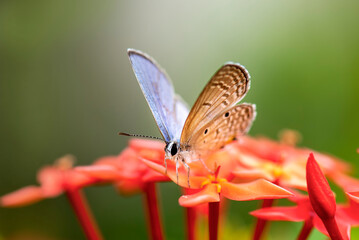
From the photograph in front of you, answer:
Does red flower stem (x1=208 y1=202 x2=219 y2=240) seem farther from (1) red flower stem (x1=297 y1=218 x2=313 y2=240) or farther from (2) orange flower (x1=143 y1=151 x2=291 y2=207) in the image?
(1) red flower stem (x1=297 y1=218 x2=313 y2=240)

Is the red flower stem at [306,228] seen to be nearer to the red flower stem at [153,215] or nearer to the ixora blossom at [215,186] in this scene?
the ixora blossom at [215,186]

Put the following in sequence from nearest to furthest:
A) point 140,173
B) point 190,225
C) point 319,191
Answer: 1. point 319,191
2. point 140,173
3. point 190,225

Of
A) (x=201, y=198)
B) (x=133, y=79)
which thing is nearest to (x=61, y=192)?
(x=201, y=198)

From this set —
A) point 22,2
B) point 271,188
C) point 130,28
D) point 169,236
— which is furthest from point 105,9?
point 271,188

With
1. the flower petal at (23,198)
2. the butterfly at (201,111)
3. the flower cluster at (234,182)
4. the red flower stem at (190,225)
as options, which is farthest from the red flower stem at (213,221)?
the flower petal at (23,198)

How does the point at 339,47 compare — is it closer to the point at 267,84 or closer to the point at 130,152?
the point at 267,84

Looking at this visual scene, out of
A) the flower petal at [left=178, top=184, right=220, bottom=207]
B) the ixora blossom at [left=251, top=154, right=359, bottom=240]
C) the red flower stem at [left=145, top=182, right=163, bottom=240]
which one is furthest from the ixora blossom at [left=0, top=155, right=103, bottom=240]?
the ixora blossom at [left=251, top=154, right=359, bottom=240]

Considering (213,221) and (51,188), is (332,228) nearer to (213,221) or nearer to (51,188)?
(213,221)
